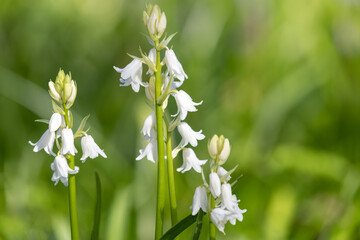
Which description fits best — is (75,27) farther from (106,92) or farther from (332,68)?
(332,68)

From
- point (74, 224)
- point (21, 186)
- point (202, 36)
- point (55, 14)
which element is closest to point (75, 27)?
point (55, 14)

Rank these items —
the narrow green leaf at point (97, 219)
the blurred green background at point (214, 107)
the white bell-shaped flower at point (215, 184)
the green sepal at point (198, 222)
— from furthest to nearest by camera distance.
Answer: the blurred green background at point (214, 107)
the narrow green leaf at point (97, 219)
the green sepal at point (198, 222)
the white bell-shaped flower at point (215, 184)

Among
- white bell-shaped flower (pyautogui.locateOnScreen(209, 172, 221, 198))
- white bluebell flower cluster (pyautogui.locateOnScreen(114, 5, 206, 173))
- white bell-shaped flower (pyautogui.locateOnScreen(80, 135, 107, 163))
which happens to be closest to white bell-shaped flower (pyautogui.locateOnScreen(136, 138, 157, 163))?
white bluebell flower cluster (pyautogui.locateOnScreen(114, 5, 206, 173))

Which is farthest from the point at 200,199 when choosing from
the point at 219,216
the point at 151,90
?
the point at 151,90

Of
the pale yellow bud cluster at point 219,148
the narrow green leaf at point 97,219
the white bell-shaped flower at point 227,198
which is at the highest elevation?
the narrow green leaf at point 97,219

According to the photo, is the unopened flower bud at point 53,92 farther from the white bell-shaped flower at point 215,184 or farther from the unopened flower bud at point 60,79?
the white bell-shaped flower at point 215,184

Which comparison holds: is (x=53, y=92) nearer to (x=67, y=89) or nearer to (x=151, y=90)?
(x=67, y=89)

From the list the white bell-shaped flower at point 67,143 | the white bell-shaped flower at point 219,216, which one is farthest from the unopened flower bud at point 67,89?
the white bell-shaped flower at point 219,216
